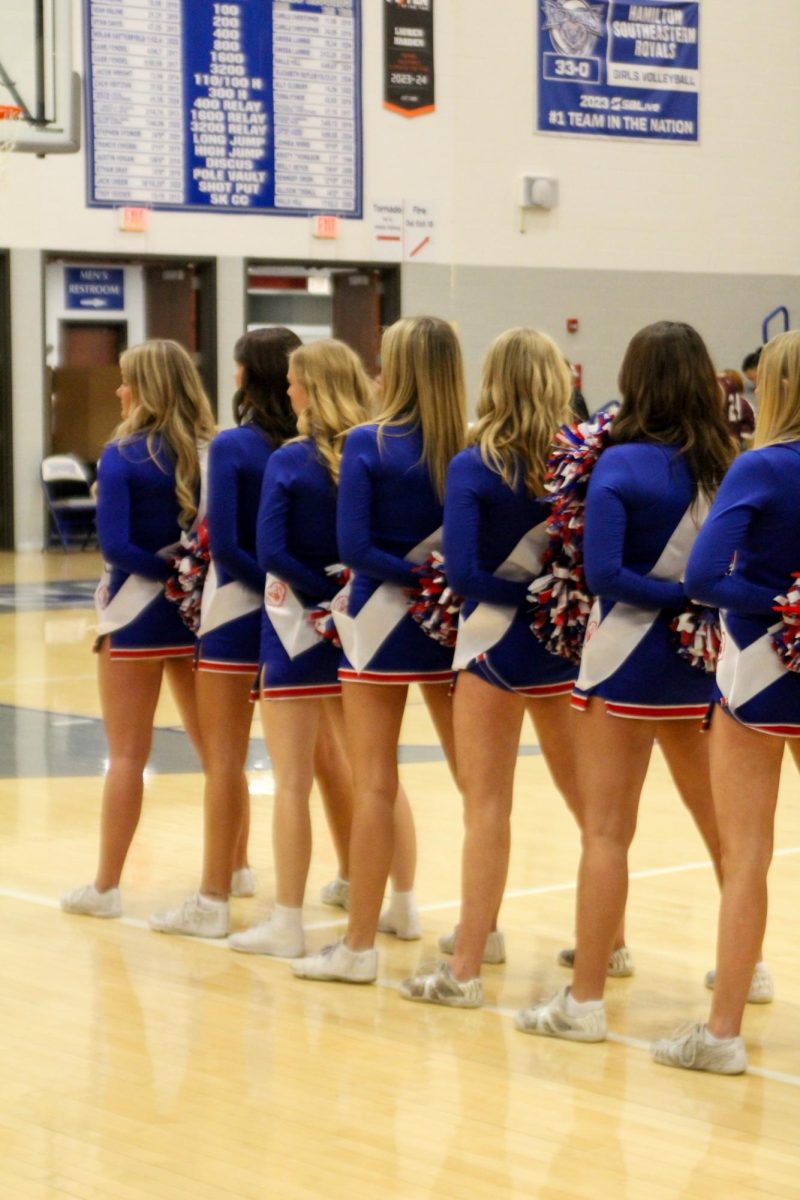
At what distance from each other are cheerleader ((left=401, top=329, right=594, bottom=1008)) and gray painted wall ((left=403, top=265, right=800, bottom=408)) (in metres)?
11.7

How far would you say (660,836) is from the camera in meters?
5.53

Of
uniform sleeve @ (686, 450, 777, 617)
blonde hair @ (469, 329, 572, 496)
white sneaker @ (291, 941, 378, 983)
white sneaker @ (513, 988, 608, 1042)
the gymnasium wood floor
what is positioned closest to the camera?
the gymnasium wood floor

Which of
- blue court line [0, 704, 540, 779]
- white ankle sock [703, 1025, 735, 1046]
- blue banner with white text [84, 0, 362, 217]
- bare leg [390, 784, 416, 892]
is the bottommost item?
blue court line [0, 704, 540, 779]

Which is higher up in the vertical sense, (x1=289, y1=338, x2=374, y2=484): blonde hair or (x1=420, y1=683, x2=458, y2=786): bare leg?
(x1=289, y1=338, x2=374, y2=484): blonde hair

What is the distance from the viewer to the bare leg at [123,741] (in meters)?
4.50

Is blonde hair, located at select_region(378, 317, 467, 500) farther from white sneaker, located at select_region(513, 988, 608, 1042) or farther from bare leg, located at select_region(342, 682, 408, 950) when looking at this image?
white sneaker, located at select_region(513, 988, 608, 1042)

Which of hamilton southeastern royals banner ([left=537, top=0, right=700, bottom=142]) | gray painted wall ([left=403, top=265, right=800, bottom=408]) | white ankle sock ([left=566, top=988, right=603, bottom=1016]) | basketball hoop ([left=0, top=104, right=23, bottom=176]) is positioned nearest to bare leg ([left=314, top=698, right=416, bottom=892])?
white ankle sock ([left=566, top=988, right=603, bottom=1016])

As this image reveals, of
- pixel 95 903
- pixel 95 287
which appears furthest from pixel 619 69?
pixel 95 903

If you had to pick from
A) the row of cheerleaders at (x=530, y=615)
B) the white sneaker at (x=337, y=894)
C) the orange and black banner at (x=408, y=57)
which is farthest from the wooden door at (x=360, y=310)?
the row of cheerleaders at (x=530, y=615)

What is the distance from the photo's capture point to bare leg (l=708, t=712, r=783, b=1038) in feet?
10.8

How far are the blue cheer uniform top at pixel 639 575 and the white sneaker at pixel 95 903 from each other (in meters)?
1.58

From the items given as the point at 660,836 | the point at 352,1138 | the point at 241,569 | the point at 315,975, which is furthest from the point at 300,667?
the point at 660,836

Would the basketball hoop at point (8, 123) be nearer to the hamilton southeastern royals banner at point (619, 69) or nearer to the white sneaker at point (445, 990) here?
the white sneaker at point (445, 990)

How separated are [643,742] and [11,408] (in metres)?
11.5
